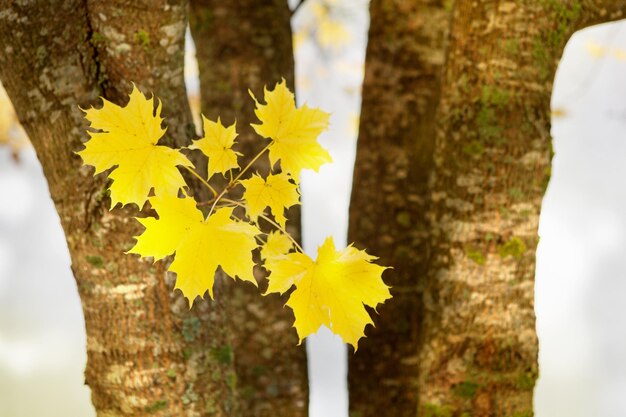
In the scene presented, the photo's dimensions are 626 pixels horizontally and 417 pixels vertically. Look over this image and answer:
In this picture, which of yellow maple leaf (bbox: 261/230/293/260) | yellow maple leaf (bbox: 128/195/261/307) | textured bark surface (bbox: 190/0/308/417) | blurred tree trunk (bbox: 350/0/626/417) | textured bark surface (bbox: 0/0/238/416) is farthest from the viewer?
textured bark surface (bbox: 190/0/308/417)

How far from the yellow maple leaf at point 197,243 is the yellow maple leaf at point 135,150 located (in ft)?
0.35

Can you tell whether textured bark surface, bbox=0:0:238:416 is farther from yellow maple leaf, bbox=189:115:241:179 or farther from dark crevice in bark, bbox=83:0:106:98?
yellow maple leaf, bbox=189:115:241:179

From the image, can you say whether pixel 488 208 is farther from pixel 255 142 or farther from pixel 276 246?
pixel 255 142

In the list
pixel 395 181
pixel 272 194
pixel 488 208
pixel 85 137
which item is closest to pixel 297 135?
pixel 272 194

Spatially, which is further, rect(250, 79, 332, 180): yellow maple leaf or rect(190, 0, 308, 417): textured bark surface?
rect(190, 0, 308, 417): textured bark surface

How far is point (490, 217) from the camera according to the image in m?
2.22

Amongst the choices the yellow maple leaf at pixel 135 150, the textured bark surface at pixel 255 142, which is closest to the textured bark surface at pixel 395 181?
the textured bark surface at pixel 255 142

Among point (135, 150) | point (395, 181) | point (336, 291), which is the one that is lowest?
point (336, 291)

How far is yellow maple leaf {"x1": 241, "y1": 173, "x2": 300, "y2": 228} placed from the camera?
1463 millimetres

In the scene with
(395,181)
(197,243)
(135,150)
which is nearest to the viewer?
(197,243)

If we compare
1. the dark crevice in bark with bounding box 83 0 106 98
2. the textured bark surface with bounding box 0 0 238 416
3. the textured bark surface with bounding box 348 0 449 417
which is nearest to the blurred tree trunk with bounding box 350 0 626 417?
the textured bark surface with bounding box 348 0 449 417

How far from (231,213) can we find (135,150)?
0.24 metres

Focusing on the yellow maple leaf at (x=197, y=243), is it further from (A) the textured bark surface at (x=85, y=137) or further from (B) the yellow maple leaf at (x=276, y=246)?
(A) the textured bark surface at (x=85, y=137)

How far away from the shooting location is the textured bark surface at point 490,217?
2219 millimetres
